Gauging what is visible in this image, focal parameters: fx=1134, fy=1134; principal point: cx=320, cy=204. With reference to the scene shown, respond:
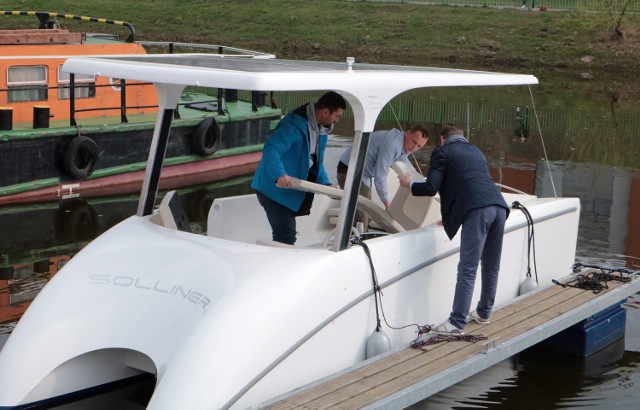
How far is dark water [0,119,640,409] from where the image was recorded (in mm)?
8586

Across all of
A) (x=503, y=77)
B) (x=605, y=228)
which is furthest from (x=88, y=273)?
(x=605, y=228)

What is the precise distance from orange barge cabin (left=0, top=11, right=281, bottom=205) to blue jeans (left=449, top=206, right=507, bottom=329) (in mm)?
7920

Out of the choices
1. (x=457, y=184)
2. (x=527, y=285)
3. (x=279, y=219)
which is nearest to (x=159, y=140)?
(x=279, y=219)

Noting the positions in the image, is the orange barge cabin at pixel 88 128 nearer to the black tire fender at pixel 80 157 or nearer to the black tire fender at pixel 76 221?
the black tire fender at pixel 80 157

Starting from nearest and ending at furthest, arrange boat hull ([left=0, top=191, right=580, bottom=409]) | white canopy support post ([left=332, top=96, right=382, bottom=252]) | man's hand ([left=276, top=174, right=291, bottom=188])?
boat hull ([left=0, top=191, right=580, bottom=409])
white canopy support post ([left=332, top=96, right=382, bottom=252])
man's hand ([left=276, top=174, right=291, bottom=188])

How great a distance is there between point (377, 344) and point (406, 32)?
35.4 m

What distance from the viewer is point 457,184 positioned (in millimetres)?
7812

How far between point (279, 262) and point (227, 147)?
1209 cm

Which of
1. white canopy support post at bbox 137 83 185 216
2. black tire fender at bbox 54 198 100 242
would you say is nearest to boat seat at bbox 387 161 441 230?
white canopy support post at bbox 137 83 185 216

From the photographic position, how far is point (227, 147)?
18.9m

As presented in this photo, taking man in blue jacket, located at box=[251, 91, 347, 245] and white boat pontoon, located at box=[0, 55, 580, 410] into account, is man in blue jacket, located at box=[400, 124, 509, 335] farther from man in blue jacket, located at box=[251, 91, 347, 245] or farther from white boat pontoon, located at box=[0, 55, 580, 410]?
man in blue jacket, located at box=[251, 91, 347, 245]

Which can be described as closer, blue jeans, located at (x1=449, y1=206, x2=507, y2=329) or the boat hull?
the boat hull

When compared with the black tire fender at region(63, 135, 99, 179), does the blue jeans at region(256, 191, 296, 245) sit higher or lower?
higher

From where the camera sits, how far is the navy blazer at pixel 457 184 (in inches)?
305
